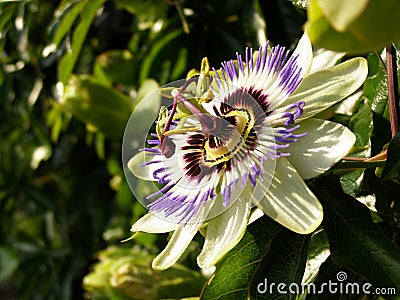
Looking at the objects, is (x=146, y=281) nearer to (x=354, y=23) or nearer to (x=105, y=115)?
(x=105, y=115)

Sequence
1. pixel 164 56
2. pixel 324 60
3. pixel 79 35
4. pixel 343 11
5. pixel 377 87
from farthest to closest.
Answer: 1. pixel 164 56
2. pixel 79 35
3. pixel 377 87
4. pixel 324 60
5. pixel 343 11

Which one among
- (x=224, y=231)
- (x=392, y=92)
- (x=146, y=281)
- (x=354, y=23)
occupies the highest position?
(x=354, y=23)

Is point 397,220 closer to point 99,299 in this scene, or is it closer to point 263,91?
point 263,91

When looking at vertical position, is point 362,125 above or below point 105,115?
above

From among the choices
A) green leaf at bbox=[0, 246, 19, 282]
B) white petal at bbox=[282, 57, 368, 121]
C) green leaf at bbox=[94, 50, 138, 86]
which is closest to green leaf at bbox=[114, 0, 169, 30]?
green leaf at bbox=[94, 50, 138, 86]

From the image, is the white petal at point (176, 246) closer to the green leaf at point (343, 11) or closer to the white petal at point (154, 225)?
the white petal at point (154, 225)

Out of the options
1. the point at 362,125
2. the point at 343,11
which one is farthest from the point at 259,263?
the point at 343,11

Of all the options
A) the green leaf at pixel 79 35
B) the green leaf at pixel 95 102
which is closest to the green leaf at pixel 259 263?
the green leaf at pixel 79 35

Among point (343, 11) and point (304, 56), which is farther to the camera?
point (304, 56)
